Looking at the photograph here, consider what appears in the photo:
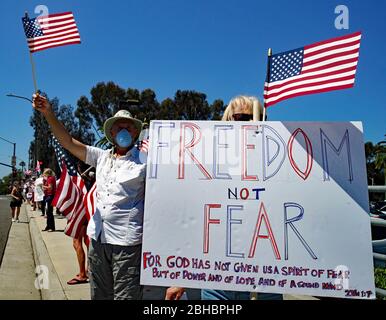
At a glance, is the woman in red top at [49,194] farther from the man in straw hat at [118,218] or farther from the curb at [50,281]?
the man in straw hat at [118,218]

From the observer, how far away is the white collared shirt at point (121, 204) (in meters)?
2.48

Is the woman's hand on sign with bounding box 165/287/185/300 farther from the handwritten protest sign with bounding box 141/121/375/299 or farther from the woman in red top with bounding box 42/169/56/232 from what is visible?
the woman in red top with bounding box 42/169/56/232

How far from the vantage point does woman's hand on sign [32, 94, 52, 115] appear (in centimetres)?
271

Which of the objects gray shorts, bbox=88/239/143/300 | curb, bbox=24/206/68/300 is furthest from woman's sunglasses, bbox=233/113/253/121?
curb, bbox=24/206/68/300

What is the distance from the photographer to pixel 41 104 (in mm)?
2717

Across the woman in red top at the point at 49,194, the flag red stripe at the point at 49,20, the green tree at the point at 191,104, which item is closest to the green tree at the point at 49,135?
the green tree at the point at 191,104

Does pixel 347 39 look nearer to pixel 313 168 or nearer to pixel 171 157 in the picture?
pixel 313 168

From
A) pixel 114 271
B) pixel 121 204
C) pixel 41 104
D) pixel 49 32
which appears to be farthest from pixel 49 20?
pixel 114 271

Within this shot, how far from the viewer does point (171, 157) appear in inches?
98.0

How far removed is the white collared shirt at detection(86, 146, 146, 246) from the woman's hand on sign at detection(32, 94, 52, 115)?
62cm

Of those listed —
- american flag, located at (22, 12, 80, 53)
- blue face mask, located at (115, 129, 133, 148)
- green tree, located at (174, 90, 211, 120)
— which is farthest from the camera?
green tree, located at (174, 90, 211, 120)

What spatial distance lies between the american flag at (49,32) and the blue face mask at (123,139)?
4.14 feet

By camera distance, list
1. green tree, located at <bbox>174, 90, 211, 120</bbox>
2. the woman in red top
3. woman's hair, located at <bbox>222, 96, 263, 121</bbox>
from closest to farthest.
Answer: woman's hair, located at <bbox>222, 96, 263, 121</bbox> < the woman in red top < green tree, located at <bbox>174, 90, 211, 120</bbox>
